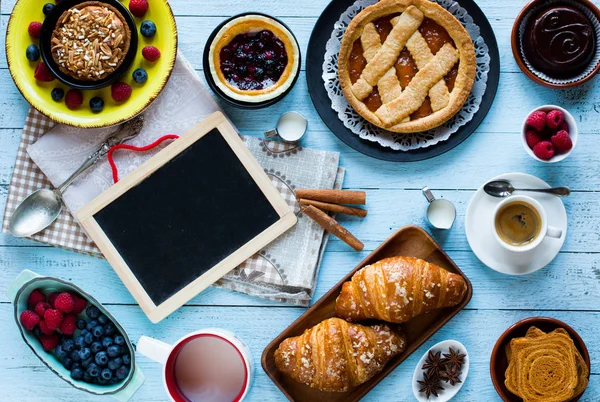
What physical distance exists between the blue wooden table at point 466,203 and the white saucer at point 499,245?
0.07m

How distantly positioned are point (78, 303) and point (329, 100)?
949mm

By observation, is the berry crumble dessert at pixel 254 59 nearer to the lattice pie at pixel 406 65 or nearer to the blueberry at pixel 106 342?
the lattice pie at pixel 406 65

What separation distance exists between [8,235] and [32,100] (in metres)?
0.43

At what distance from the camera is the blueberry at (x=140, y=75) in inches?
74.7

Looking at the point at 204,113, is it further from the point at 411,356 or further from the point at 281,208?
the point at 411,356

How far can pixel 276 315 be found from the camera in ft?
6.61

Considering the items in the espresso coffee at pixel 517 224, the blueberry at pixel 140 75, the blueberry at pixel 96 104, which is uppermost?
the blueberry at pixel 140 75

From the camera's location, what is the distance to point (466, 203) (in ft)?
6.59

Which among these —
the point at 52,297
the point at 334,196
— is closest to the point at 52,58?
the point at 52,297

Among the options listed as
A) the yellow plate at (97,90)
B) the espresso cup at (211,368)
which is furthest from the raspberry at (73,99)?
the espresso cup at (211,368)

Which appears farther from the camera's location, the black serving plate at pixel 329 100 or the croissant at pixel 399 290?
the black serving plate at pixel 329 100

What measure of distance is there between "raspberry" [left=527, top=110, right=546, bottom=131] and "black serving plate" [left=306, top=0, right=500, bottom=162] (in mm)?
128

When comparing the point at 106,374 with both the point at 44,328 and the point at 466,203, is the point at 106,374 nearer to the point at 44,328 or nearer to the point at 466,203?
the point at 44,328

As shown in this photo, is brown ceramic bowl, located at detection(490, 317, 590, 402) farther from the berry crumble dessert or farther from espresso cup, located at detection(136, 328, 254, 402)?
the berry crumble dessert
